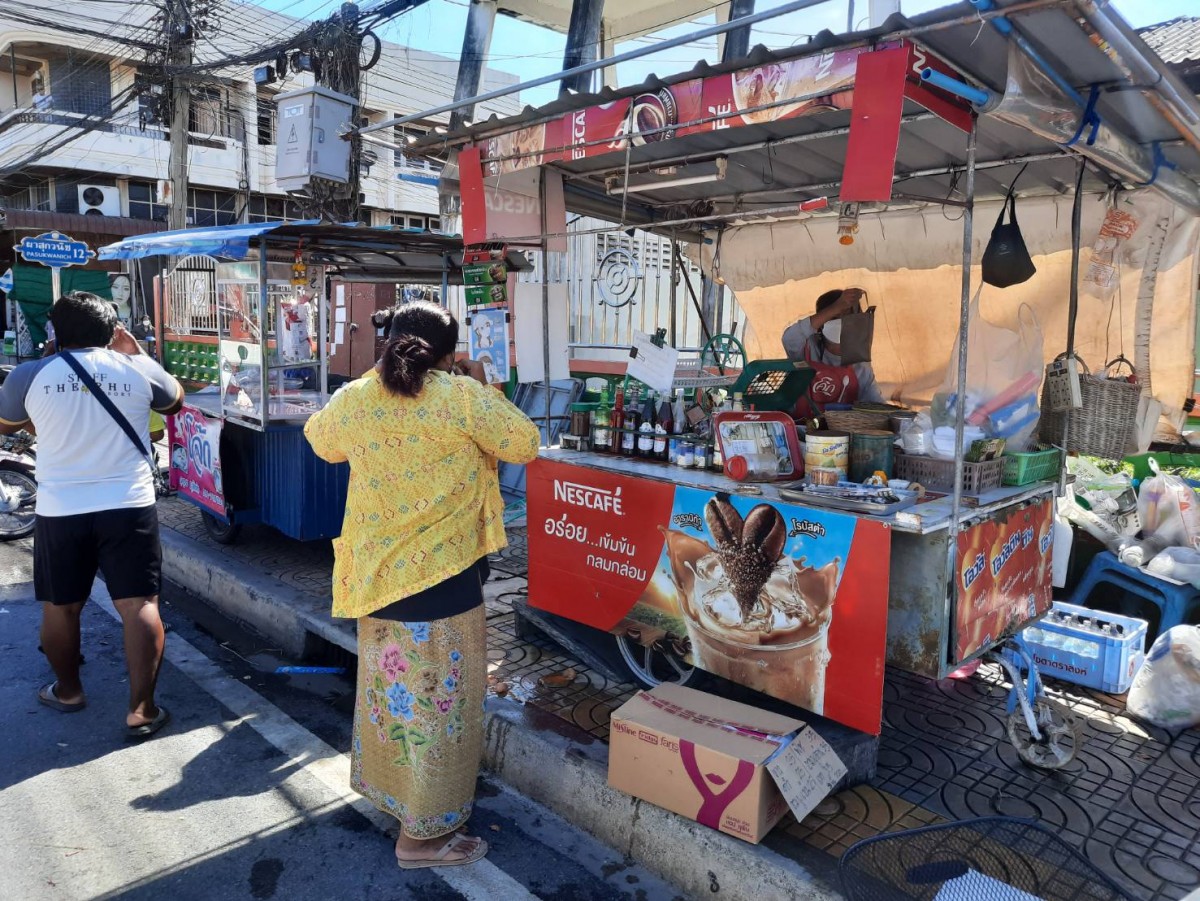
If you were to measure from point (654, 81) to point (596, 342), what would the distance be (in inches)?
210

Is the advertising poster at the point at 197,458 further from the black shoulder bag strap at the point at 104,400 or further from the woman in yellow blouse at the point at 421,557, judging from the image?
the woman in yellow blouse at the point at 421,557

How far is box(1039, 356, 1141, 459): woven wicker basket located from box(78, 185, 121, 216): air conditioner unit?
25364 mm

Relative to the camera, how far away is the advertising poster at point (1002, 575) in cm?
296

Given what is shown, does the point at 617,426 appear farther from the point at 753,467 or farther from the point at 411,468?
the point at 411,468

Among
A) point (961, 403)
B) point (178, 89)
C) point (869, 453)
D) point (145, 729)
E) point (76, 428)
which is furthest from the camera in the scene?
point (178, 89)

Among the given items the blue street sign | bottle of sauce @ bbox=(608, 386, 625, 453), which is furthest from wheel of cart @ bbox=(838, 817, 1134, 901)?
the blue street sign

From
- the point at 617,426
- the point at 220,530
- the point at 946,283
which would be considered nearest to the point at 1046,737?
the point at 617,426

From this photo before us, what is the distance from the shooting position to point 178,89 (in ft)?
47.3

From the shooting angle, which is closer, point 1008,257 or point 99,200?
point 1008,257

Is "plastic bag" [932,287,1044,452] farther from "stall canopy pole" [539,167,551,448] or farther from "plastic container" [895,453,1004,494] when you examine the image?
"stall canopy pole" [539,167,551,448]

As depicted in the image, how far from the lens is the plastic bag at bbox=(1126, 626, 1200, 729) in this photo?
3.43 meters

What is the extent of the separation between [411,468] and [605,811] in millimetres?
1470

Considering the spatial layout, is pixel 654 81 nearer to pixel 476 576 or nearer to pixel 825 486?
pixel 825 486

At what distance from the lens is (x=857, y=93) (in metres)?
2.58
